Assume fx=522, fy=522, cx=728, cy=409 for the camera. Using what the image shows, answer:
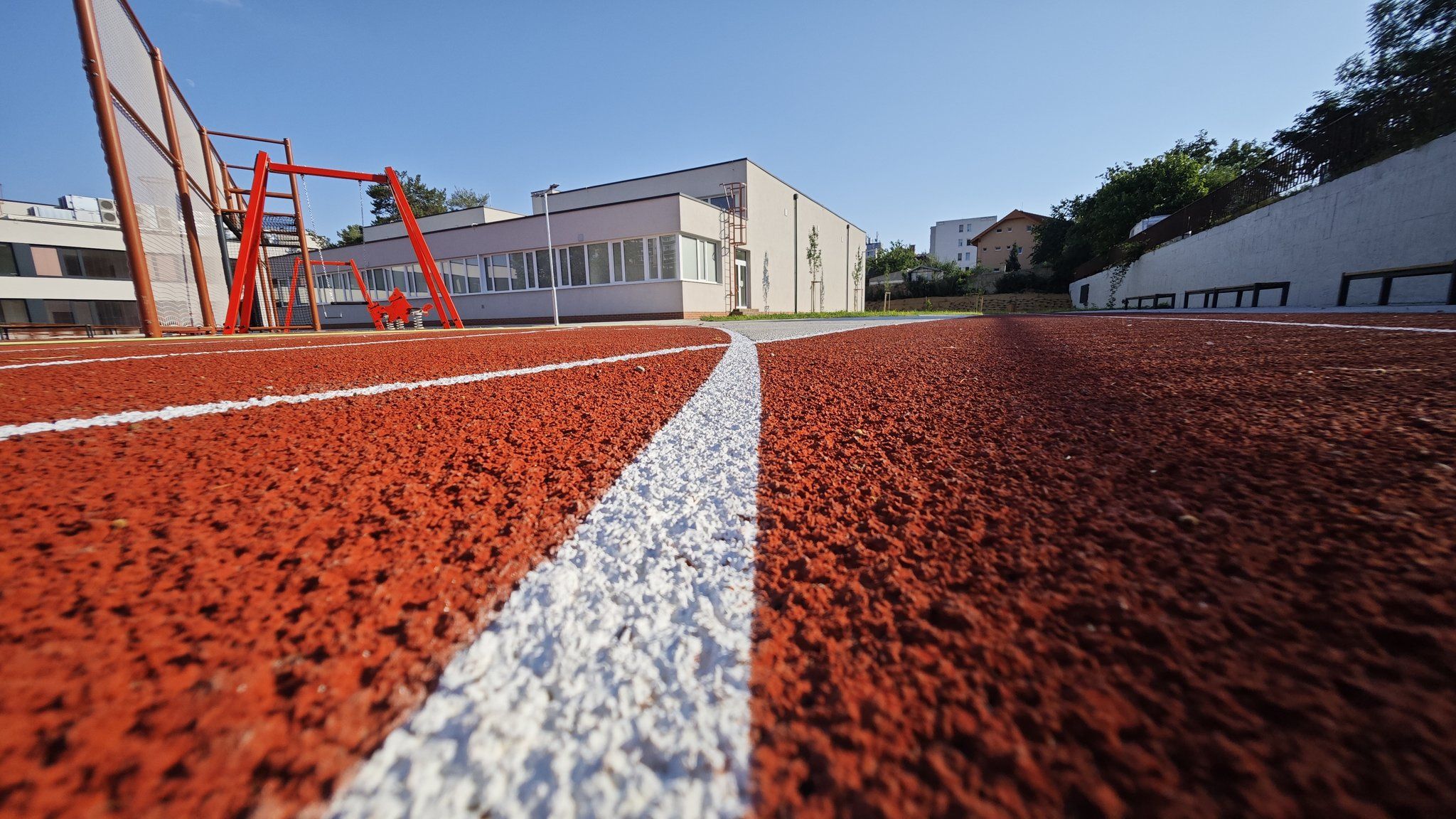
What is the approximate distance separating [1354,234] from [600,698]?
1536 cm

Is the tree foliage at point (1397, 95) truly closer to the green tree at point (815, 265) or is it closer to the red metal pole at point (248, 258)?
the green tree at point (815, 265)

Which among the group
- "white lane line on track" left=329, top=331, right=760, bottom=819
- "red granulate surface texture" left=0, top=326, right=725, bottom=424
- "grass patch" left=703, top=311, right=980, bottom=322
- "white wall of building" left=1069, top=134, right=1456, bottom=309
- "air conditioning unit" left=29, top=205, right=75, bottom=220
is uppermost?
"air conditioning unit" left=29, top=205, right=75, bottom=220

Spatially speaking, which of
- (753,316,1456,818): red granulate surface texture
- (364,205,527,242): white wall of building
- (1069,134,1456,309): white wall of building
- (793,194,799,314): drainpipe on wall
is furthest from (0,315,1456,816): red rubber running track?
(364,205,527,242): white wall of building

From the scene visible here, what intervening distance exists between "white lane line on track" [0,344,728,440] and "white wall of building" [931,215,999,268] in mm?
76284

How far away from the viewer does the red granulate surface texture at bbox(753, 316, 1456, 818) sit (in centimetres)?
40

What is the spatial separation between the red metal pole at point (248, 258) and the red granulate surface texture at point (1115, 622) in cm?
1105

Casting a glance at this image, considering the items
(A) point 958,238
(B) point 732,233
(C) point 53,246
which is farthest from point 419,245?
(A) point 958,238

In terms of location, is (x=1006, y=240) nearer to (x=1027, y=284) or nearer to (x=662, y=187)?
(x=1027, y=284)

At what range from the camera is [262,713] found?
46 cm

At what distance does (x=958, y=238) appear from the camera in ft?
238

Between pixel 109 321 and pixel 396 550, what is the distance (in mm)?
45551

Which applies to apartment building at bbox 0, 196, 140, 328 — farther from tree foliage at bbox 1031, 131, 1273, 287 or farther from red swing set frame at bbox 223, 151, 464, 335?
tree foliage at bbox 1031, 131, 1273, 287

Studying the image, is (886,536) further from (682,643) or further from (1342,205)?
(1342,205)

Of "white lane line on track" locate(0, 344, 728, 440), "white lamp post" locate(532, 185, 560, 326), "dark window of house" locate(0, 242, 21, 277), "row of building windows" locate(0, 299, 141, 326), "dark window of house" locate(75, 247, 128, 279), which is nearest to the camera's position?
"white lane line on track" locate(0, 344, 728, 440)
